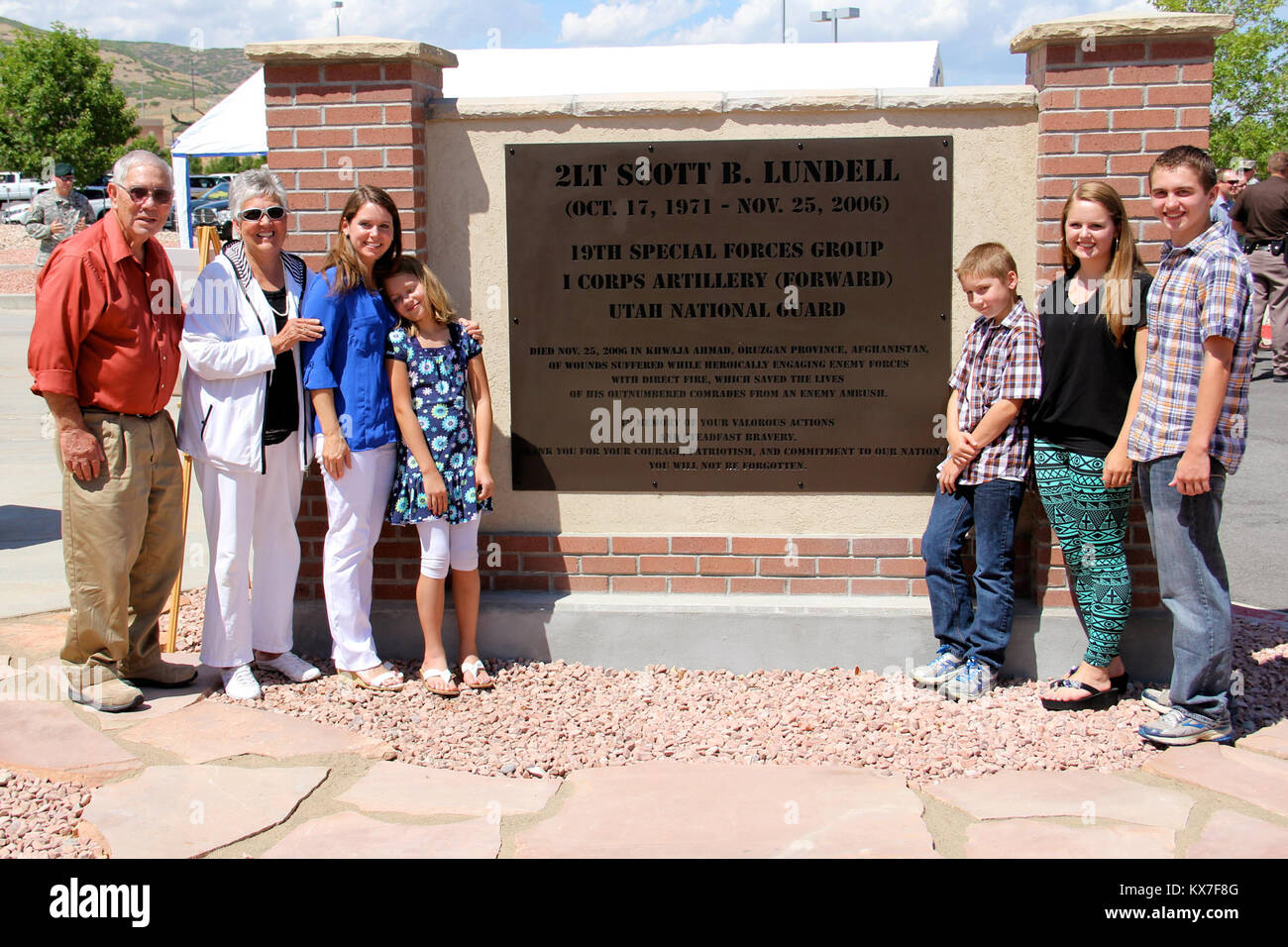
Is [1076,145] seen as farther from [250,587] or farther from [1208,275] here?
[250,587]

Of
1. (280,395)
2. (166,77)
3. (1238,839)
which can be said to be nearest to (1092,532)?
(1238,839)

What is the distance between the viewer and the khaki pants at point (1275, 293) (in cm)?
1191

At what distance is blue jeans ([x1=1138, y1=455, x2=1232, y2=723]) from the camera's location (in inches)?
152

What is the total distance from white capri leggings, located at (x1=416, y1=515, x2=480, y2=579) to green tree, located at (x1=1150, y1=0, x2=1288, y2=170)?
103 ft

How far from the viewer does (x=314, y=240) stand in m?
4.75

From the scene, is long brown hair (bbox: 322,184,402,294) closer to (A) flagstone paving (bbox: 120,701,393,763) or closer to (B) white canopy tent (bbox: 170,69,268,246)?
(A) flagstone paving (bbox: 120,701,393,763)

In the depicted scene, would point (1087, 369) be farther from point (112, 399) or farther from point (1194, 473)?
point (112, 399)

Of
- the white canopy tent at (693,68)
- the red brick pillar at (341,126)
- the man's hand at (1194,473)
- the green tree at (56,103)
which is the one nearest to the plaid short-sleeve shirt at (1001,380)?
the man's hand at (1194,473)

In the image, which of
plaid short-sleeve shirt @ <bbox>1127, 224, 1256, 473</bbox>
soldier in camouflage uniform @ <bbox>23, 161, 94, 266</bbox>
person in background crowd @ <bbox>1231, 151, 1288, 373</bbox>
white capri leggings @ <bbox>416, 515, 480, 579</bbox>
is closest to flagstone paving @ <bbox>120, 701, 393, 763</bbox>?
white capri leggings @ <bbox>416, 515, 480, 579</bbox>

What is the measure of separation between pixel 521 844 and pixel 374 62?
122 inches

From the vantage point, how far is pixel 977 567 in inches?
176

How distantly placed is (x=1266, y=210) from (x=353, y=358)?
1084cm

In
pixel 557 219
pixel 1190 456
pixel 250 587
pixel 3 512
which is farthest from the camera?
pixel 3 512

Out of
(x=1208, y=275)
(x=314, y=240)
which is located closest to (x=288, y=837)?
(x=314, y=240)
